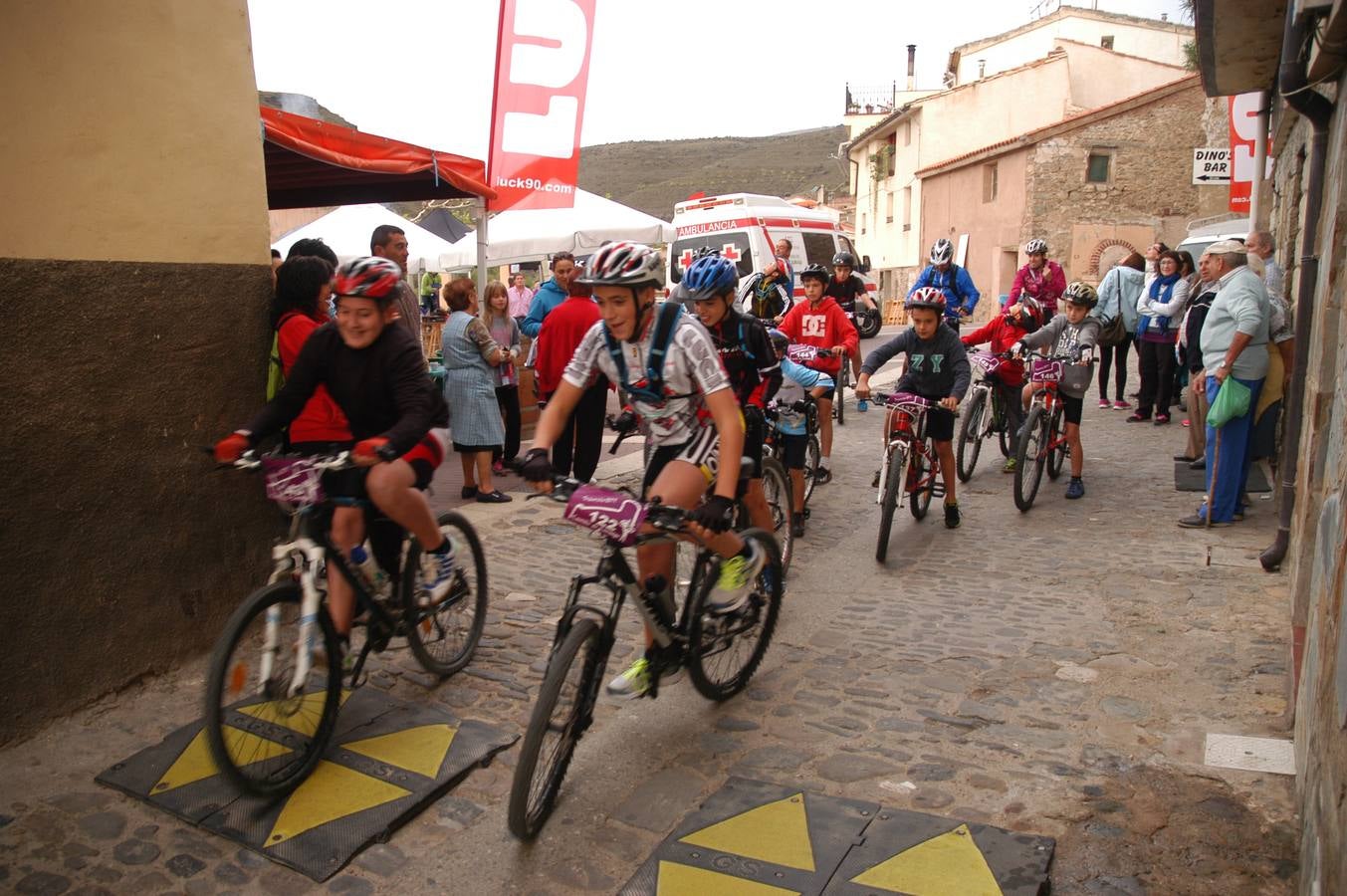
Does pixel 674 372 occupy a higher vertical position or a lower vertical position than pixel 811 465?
higher

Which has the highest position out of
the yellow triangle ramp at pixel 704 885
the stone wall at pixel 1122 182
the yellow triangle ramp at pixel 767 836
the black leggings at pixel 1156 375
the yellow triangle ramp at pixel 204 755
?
the stone wall at pixel 1122 182

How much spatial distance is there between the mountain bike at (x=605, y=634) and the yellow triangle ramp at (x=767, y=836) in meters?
0.56

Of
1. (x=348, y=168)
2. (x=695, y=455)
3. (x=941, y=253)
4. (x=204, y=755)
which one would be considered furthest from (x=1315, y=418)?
(x=348, y=168)

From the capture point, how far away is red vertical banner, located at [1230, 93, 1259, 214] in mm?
12469

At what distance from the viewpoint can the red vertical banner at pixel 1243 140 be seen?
40.9 ft

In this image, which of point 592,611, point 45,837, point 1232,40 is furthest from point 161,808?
point 1232,40

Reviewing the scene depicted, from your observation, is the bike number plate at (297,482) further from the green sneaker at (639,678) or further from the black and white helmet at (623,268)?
the green sneaker at (639,678)

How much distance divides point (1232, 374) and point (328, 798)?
256 inches

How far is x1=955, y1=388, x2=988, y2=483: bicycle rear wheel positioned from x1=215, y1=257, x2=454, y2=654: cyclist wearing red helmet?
5.98 metres

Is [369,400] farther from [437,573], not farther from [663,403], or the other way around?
[663,403]

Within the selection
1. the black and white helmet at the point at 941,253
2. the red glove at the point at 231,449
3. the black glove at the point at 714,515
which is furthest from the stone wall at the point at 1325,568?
the black and white helmet at the point at 941,253

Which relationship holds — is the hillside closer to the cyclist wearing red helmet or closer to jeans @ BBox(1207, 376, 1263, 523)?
jeans @ BBox(1207, 376, 1263, 523)

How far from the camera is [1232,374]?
7184mm

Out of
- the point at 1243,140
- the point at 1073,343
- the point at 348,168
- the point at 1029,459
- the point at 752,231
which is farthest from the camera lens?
the point at 752,231
